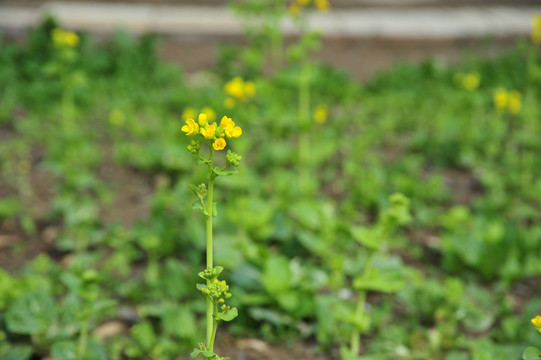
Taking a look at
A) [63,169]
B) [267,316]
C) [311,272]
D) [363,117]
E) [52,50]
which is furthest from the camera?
[52,50]

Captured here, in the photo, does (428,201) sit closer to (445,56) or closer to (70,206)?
(70,206)

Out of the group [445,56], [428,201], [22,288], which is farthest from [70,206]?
[445,56]

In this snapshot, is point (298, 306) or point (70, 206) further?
point (70, 206)

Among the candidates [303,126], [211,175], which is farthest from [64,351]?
[303,126]

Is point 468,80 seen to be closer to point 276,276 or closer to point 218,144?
point 276,276

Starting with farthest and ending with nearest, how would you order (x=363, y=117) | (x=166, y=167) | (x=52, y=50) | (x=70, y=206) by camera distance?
(x=52, y=50) → (x=363, y=117) → (x=166, y=167) → (x=70, y=206)

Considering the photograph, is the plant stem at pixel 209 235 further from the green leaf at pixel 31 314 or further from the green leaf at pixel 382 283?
the green leaf at pixel 31 314

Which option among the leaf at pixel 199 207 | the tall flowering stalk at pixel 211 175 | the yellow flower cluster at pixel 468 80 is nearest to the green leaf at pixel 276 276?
the tall flowering stalk at pixel 211 175
